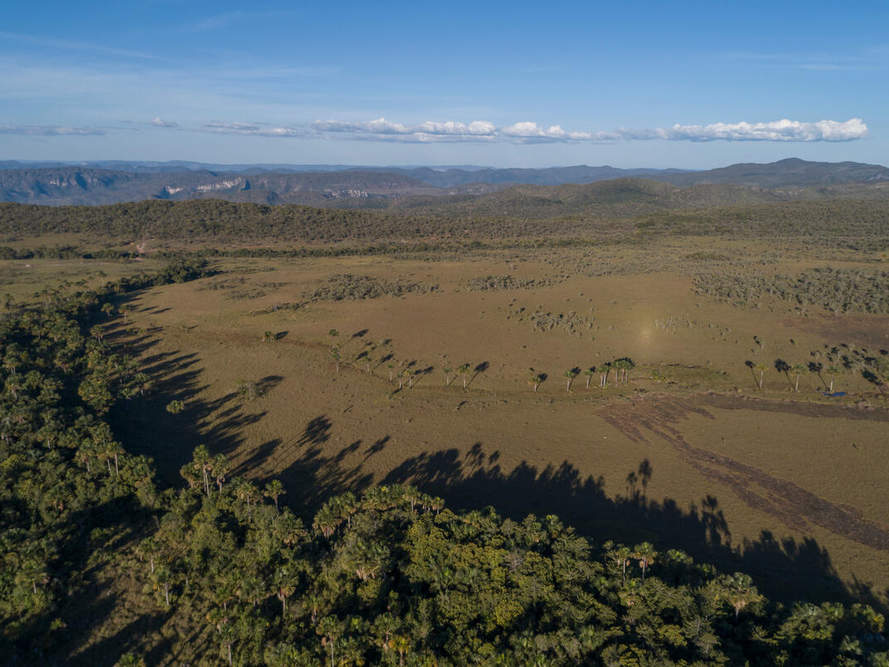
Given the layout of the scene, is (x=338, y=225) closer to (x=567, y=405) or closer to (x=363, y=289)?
(x=363, y=289)

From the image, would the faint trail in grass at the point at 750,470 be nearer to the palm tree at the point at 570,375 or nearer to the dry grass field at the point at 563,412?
the dry grass field at the point at 563,412

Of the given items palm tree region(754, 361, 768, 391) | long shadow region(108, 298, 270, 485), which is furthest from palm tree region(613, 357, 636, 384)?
long shadow region(108, 298, 270, 485)

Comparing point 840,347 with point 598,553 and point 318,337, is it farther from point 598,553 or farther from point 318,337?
point 318,337

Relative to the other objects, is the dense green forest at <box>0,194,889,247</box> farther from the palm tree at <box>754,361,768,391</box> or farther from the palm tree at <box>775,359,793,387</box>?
the palm tree at <box>754,361,768,391</box>

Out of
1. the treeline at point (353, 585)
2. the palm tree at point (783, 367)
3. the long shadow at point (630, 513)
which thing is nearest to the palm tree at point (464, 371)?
the long shadow at point (630, 513)

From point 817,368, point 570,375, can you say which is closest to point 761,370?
point 817,368

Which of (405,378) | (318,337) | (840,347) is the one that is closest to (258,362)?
(318,337)
